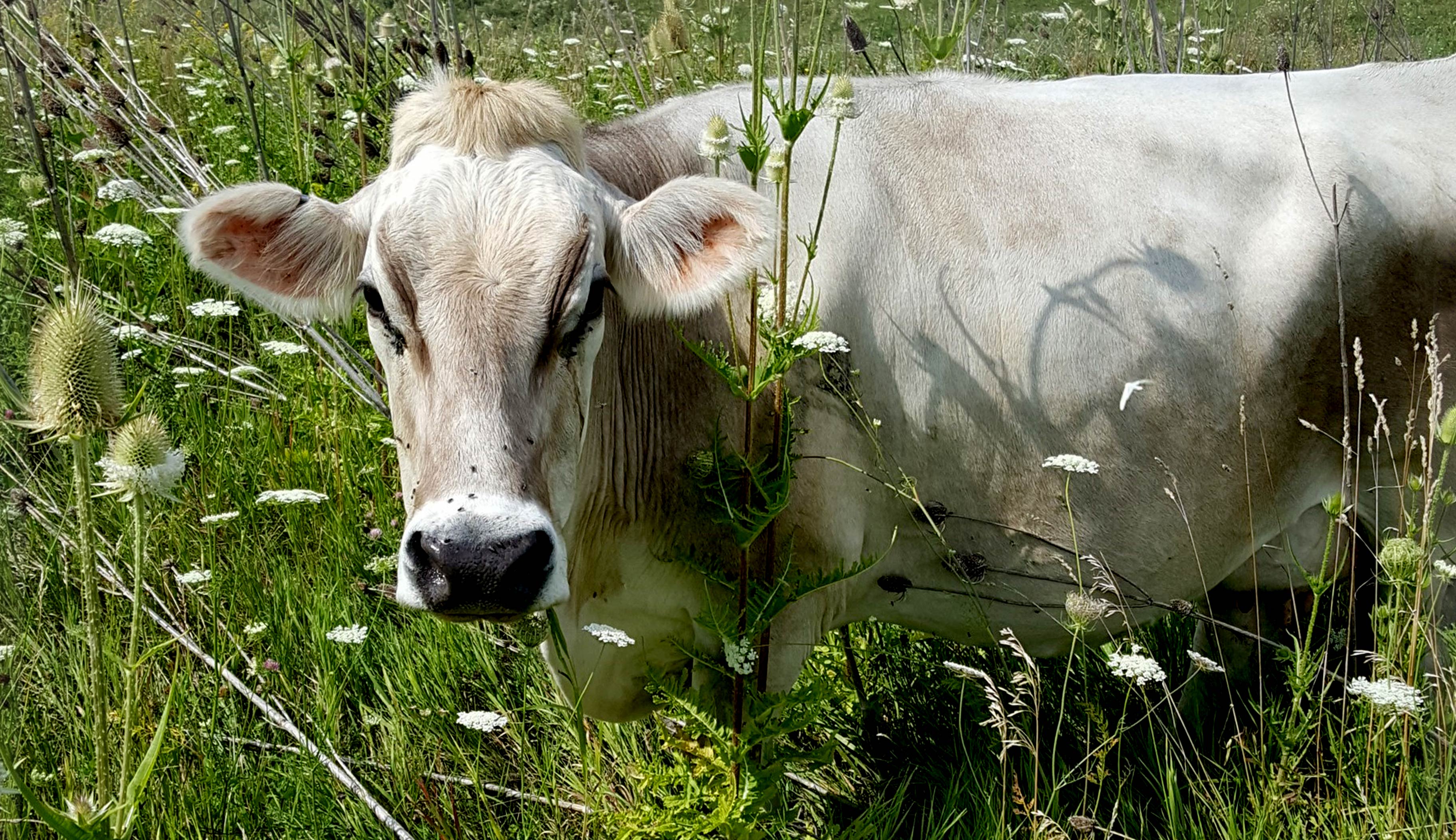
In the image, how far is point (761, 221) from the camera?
261cm

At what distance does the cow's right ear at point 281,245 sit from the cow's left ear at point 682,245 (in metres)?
0.59

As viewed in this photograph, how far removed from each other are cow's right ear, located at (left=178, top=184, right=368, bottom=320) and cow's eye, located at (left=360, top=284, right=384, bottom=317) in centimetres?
17

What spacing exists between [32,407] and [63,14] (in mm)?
6650

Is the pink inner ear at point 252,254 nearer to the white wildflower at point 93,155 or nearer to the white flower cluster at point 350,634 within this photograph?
the white flower cluster at point 350,634

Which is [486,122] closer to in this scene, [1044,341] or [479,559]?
[479,559]

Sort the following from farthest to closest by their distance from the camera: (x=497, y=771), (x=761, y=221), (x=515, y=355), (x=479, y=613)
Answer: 1. (x=497, y=771)
2. (x=761, y=221)
3. (x=515, y=355)
4. (x=479, y=613)

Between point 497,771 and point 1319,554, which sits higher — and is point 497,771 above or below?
below

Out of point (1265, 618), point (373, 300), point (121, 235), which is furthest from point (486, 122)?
point (1265, 618)

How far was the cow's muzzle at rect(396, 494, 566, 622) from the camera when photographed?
2182mm

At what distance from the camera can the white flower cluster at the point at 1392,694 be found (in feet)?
7.44

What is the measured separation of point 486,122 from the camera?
2.70 meters

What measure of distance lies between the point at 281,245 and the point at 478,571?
1038mm

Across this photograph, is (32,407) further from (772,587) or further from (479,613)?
(772,587)

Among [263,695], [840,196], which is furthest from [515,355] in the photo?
[263,695]
